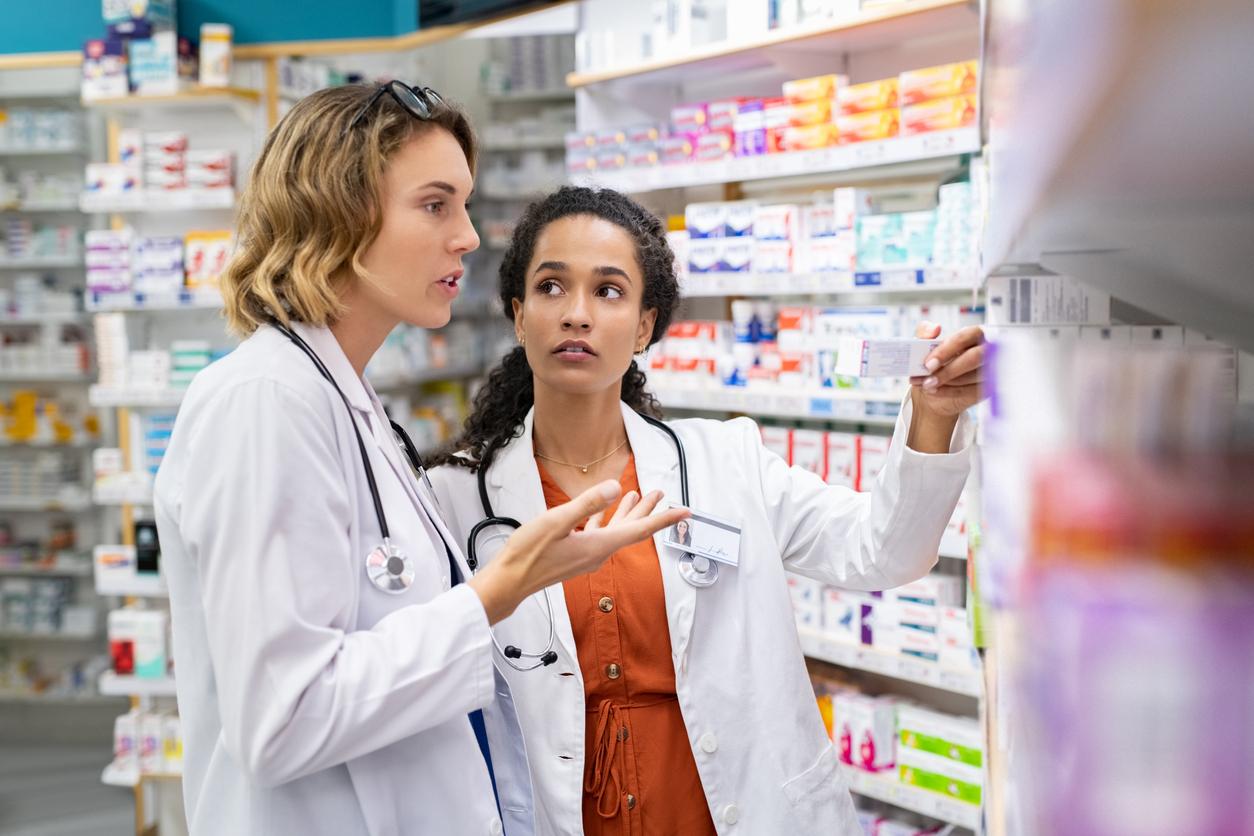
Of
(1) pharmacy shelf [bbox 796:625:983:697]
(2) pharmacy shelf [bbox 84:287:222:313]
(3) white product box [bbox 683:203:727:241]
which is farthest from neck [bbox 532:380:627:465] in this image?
(2) pharmacy shelf [bbox 84:287:222:313]

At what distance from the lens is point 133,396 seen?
192 inches

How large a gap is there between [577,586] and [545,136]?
6458 millimetres

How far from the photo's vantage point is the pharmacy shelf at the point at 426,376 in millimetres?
5367

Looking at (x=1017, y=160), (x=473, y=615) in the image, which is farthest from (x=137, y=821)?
(x=1017, y=160)

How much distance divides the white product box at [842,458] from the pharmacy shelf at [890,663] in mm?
522

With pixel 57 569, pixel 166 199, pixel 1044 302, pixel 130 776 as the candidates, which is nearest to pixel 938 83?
pixel 1044 302

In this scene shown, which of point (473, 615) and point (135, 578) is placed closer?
point (473, 615)

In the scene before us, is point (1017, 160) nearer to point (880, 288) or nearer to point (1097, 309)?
point (1097, 309)

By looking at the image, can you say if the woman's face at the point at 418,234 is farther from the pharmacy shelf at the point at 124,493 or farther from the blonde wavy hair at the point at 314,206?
the pharmacy shelf at the point at 124,493

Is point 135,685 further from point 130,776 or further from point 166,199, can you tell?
point 166,199

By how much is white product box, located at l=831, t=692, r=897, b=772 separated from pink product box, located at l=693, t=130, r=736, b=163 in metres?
1.93

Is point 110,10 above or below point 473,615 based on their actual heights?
above

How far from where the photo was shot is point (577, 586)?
68.6 inches

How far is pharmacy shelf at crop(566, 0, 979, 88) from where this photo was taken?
330 centimetres
